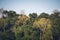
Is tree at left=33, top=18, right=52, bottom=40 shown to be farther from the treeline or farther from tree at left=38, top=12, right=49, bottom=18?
tree at left=38, top=12, right=49, bottom=18

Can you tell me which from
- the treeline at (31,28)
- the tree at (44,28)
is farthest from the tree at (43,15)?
the tree at (44,28)

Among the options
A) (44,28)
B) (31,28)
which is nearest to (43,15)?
(31,28)

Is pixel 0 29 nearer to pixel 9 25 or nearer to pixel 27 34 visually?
pixel 9 25

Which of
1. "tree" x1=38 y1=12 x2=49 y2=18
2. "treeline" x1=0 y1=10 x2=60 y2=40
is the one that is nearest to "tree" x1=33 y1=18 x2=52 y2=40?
"treeline" x1=0 y1=10 x2=60 y2=40

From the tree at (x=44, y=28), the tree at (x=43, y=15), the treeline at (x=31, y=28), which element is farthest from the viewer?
the tree at (x=43, y=15)

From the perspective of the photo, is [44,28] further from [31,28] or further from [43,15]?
[43,15]

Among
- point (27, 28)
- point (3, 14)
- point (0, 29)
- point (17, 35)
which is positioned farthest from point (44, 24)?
point (3, 14)

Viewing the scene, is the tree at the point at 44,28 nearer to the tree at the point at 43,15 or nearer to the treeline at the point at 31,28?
the treeline at the point at 31,28

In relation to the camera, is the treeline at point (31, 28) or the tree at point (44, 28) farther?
the treeline at point (31, 28)

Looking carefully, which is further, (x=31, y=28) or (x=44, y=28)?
(x=31, y=28)
